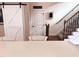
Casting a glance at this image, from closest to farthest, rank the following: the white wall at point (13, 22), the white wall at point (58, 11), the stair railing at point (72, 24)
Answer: the white wall at point (13, 22) → the stair railing at point (72, 24) → the white wall at point (58, 11)

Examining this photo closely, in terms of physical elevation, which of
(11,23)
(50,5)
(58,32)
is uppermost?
(50,5)

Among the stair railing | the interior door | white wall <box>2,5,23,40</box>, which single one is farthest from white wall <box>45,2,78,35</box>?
white wall <box>2,5,23,40</box>

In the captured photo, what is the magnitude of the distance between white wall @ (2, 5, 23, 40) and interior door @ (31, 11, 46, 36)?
2.74 m

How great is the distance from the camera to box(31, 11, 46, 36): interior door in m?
7.70

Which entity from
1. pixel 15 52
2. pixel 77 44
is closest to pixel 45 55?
pixel 15 52

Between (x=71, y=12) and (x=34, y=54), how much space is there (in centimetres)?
696

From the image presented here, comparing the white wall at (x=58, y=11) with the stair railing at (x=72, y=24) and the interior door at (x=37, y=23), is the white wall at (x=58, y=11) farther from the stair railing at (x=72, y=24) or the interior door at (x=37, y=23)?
the stair railing at (x=72, y=24)

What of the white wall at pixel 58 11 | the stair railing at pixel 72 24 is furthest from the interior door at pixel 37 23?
the stair railing at pixel 72 24

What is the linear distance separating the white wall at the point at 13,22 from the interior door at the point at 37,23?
2.74m

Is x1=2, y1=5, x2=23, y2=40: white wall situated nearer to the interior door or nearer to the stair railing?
the stair railing

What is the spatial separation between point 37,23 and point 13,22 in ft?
10.3

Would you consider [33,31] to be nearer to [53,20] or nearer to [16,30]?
[53,20]

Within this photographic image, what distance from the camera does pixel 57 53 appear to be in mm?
846

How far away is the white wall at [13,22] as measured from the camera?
4770 millimetres
